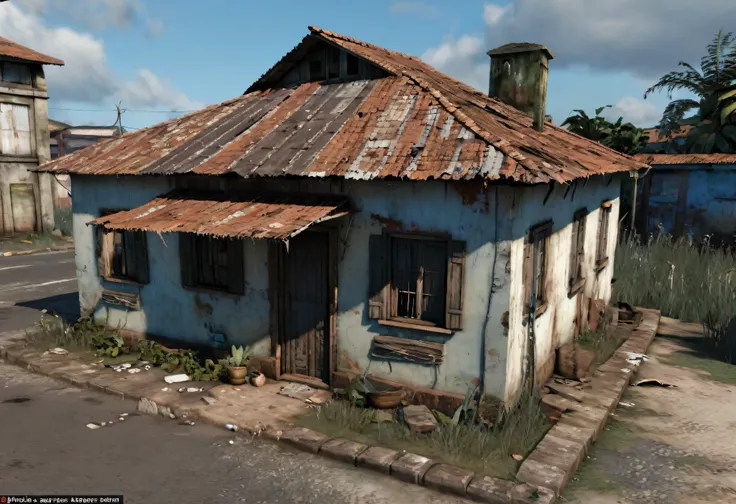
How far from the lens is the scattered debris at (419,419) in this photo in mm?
6434

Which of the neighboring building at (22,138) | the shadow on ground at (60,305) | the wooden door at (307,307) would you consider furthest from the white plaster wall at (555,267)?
the neighboring building at (22,138)

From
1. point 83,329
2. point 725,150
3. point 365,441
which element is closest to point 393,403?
point 365,441

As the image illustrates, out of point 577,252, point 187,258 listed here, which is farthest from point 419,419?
point 577,252

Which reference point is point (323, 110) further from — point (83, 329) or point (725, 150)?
point (725, 150)

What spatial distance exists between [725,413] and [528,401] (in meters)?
3.01

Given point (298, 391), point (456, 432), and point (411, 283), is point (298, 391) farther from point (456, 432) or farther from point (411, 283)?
point (456, 432)

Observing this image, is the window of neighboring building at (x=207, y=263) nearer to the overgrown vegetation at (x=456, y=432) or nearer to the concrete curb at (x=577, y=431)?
the overgrown vegetation at (x=456, y=432)

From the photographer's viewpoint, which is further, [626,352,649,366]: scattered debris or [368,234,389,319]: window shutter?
[626,352,649,366]: scattered debris

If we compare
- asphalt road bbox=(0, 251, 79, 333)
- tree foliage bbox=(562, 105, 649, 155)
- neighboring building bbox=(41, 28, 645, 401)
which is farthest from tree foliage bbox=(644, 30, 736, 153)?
asphalt road bbox=(0, 251, 79, 333)

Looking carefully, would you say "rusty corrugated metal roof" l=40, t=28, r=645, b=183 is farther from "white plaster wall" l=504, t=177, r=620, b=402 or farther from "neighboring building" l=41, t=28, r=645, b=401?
"white plaster wall" l=504, t=177, r=620, b=402

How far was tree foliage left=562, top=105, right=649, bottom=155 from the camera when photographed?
19797 mm

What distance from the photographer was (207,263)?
8.87 metres

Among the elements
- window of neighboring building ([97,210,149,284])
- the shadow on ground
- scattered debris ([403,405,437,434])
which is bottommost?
the shadow on ground

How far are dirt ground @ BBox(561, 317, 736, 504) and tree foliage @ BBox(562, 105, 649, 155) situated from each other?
12.5m
